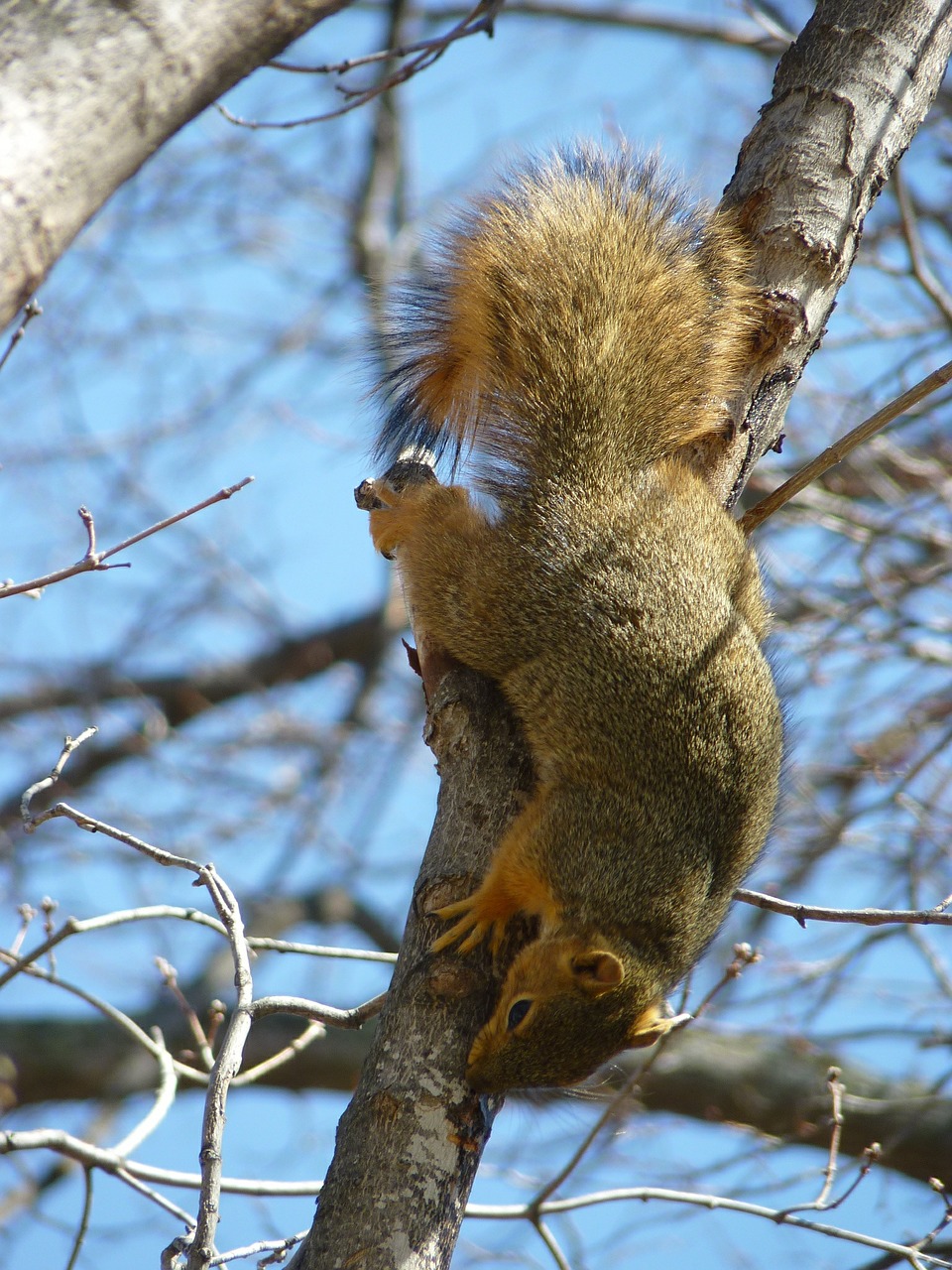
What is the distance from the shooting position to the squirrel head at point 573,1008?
2324 millimetres

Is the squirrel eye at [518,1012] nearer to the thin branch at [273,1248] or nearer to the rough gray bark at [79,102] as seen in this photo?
the thin branch at [273,1248]

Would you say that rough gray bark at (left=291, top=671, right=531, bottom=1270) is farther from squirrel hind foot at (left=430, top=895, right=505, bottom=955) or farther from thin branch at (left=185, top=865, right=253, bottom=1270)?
thin branch at (left=185, top=865, right=253, bottom=1270)

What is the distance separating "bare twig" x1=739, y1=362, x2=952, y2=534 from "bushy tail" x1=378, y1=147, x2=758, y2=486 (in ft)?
1.01

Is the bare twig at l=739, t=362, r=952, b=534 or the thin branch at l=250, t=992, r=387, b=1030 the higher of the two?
the bare twig at l=739, t=362, r=952, b=534

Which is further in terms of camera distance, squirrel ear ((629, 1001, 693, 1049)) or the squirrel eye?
squirrel ear ((629, 1001, 693, 1049))

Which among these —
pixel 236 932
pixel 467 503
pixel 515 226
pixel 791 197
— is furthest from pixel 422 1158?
pixel 515 226

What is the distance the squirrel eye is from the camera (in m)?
2.37

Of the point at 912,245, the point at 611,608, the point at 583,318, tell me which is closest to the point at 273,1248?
the point at 611,608

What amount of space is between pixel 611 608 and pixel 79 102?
1.56 metres

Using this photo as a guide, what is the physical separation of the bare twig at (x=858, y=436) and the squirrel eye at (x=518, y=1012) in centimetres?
114

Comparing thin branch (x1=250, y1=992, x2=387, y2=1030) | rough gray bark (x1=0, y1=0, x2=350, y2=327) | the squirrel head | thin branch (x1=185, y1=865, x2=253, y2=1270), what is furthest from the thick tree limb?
rough gray bark (x1=0, y1=0, x2=350, y2=327)

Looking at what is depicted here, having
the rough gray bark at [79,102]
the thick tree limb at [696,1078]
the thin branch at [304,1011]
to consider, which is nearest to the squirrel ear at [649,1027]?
the thin branch at [304,1011]

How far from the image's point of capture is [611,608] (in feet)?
8.63

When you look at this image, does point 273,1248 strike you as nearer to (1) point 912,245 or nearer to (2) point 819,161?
(2) point 819,161
